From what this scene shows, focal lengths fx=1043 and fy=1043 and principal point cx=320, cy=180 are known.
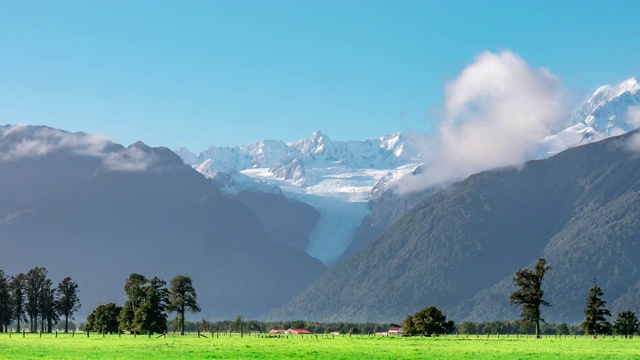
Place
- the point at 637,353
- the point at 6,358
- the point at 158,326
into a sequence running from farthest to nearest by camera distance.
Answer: the point at 158,326
the point at 637,353
the point at 6,358

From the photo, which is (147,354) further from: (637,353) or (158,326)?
(158,326)

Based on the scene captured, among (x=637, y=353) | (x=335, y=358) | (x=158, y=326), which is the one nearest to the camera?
(x=335, y=358)

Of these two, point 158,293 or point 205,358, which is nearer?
point 205,358

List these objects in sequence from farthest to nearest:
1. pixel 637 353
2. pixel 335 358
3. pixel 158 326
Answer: pixel 158 326 → pixel 637 353 → pixel 335 358

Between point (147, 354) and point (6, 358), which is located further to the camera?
point (147, 354)

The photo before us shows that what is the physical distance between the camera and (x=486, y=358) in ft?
365

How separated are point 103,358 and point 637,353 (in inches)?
2420

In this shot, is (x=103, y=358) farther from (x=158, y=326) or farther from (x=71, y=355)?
(x=158, y=326)

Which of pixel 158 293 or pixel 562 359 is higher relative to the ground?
pixel 158 293

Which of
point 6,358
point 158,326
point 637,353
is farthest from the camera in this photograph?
point 158,326

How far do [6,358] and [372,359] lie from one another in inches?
1437

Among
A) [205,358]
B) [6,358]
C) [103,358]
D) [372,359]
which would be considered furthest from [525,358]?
[6,358]

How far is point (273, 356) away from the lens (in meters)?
112

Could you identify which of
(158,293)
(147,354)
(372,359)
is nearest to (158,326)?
(158,293)
